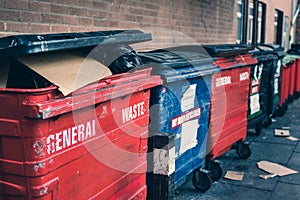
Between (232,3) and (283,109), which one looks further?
(232,3)

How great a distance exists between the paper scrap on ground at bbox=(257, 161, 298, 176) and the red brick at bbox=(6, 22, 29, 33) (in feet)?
12.0

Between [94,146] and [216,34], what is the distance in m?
6.82

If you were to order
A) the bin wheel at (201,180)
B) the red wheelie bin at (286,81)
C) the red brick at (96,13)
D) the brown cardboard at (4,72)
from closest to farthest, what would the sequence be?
the brown cardboard at (4,72) → the bin wheel at (201,180) → the red brick at (96,13) → the red wheelie bin at (286,81)

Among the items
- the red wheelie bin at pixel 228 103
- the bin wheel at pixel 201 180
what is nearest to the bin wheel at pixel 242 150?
the red wheelie bin at pixel 228 103

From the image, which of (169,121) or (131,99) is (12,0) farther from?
(169,121)

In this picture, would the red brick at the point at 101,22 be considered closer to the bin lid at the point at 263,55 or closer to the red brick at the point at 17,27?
the red brick at the point at 17,27

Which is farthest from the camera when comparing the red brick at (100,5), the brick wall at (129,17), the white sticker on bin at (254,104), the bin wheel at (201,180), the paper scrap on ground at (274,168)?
the white sticker on bin at (254,104)

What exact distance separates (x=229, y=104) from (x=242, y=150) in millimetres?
Answer: 979

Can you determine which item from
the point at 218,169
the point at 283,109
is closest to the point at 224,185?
the point at 218,169

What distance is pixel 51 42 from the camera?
7.79 ft

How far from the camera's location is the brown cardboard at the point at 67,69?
234 centimetres

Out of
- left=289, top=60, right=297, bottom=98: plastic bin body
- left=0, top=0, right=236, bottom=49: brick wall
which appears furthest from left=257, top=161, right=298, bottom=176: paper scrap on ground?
left=289, top=60, right=297, bottom=98: plastic bin body

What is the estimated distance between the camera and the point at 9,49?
7.25 ft

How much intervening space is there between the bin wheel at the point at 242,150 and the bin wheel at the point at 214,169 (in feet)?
3.21
